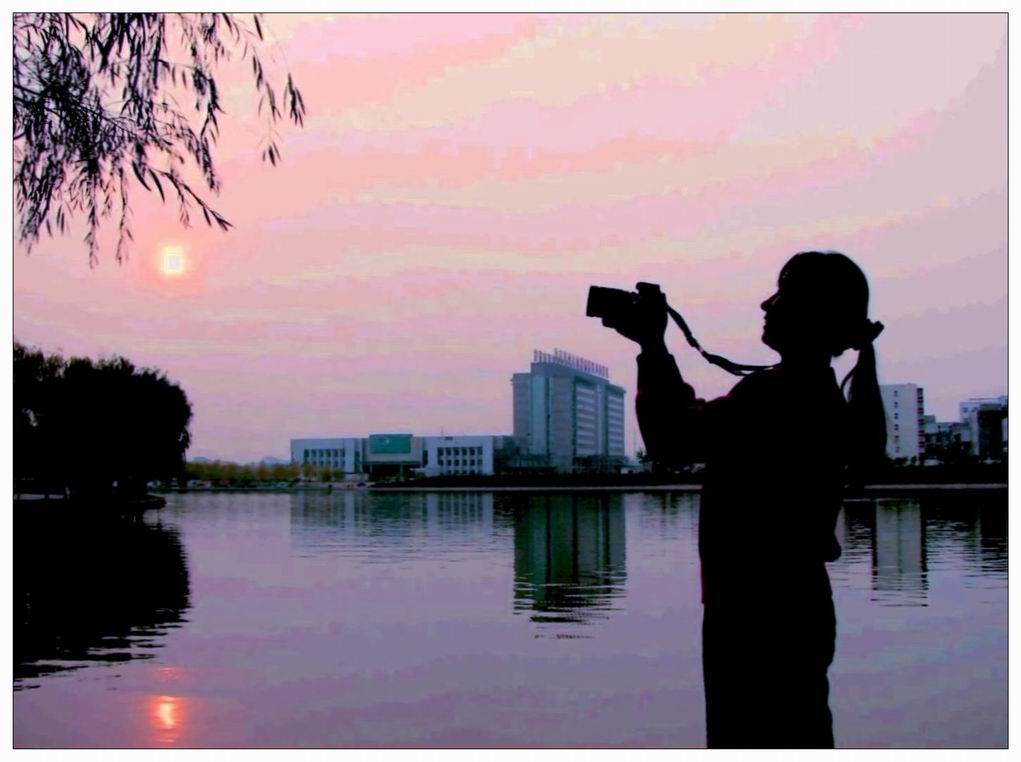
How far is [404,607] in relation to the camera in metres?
9.24

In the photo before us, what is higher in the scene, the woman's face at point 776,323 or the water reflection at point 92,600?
the woman's face at point 776,323

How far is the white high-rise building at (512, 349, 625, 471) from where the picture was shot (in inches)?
3401

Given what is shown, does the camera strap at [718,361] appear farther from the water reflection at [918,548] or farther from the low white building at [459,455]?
the low white building at [459,455]

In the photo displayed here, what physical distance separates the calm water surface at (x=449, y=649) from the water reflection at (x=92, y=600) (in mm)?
43

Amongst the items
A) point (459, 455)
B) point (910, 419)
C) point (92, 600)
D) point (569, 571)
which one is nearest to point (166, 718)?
point (92, 600)

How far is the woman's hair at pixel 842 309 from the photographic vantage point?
1.82m

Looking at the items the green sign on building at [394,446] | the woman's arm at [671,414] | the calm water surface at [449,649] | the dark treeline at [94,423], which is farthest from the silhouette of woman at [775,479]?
the green sign on building at [394,446]

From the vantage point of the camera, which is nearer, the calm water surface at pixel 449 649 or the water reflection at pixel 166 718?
the water reflection at pixel 166 718

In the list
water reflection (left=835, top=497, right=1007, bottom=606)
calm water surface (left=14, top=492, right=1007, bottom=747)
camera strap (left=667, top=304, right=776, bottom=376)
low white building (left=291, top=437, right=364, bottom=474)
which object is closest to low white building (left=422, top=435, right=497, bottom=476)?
low white building (left=291, top=437, right=364, bottom=474)

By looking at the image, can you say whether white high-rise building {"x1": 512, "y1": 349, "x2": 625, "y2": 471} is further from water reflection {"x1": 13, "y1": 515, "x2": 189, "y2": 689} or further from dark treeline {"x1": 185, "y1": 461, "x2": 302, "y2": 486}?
water reflection {"x1": 13, "y1": 515, "x2": 189, "y2": 689}

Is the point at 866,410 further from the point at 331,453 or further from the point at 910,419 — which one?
the point at 331,453

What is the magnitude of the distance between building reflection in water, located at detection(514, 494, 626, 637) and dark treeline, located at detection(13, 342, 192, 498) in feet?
46.9

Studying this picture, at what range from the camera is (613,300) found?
186cm

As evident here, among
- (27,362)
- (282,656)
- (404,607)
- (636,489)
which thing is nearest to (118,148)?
(282,656)
